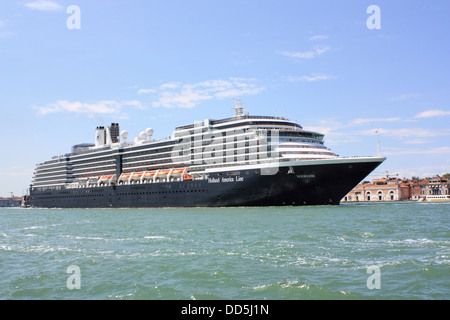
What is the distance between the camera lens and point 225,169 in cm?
5362

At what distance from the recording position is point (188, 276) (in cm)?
1393

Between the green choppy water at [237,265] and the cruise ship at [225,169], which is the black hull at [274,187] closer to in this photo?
the cruise ship at [225,169]

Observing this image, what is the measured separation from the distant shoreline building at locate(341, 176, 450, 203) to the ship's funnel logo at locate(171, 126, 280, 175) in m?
105

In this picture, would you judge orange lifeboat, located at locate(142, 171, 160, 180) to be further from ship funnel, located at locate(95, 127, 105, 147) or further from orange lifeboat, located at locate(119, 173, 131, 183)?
ship funnel, located at locate(95, 127, 105, 147)

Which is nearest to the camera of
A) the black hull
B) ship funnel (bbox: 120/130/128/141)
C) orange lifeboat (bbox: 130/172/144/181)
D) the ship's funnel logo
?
the black hull

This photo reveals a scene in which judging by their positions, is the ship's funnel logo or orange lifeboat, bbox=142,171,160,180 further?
orange lifeboat, bbox=142,171,160,180

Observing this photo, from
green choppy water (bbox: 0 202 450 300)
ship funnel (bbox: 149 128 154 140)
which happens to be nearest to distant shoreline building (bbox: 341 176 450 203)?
ship funnel (bbox: 149 128 154 140)

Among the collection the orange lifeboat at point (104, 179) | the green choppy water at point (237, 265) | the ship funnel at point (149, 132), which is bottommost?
the green choppy water at point (237, 265)

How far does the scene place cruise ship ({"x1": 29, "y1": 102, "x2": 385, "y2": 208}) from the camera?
4781 cm

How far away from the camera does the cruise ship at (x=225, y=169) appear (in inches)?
1882

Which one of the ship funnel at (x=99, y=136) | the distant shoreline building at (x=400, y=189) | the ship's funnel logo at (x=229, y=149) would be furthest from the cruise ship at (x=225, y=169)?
the distant shoreline building at (x=400, y=189)

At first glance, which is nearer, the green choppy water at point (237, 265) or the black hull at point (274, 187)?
the green choppy water at point (237, 265)

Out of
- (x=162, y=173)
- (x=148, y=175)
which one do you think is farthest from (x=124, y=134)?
(x=162, y=173)

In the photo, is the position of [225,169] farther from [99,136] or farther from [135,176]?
[99,136]
